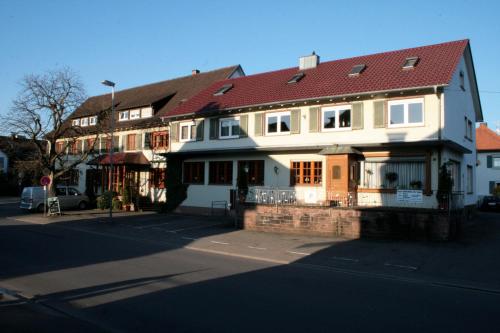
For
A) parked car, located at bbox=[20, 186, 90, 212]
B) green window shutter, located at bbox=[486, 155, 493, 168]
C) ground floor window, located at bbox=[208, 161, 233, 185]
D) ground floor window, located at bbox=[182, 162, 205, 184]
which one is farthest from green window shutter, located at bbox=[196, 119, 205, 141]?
green window shutter, located at bbox=[486, 155, 493, 168]

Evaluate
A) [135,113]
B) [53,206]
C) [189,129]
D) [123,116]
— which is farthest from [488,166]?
[53,206]

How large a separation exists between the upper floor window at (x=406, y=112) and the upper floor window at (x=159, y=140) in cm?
1589

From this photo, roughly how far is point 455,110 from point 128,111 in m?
24.1

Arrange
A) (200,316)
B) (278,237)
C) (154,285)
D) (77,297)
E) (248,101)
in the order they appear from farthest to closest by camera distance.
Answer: (248,101), (278,237), (154,285), (77,297), (200,316)

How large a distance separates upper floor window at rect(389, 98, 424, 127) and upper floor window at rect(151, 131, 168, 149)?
15.9 m

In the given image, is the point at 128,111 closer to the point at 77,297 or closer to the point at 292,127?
the point at 292,127

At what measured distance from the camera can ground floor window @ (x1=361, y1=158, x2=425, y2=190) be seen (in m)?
18.9

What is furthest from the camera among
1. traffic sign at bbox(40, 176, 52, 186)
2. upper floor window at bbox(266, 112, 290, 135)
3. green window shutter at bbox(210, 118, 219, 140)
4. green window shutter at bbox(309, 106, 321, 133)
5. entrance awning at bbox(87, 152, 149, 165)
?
entrance awning at bbox(87, 152, 149, 165)

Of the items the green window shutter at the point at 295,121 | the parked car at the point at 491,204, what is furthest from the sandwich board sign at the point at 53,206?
the parked car at the point at 491,204

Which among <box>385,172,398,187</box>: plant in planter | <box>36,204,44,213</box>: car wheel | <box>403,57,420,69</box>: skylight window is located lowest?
<box>36,204,44,213</box>: car wheel

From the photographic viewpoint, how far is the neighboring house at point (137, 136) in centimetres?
2983

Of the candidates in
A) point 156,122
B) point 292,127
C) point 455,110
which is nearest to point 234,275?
point 292,127

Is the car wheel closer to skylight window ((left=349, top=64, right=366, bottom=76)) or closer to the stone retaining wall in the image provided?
the stone retaining wall

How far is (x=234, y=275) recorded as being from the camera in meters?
9.71
